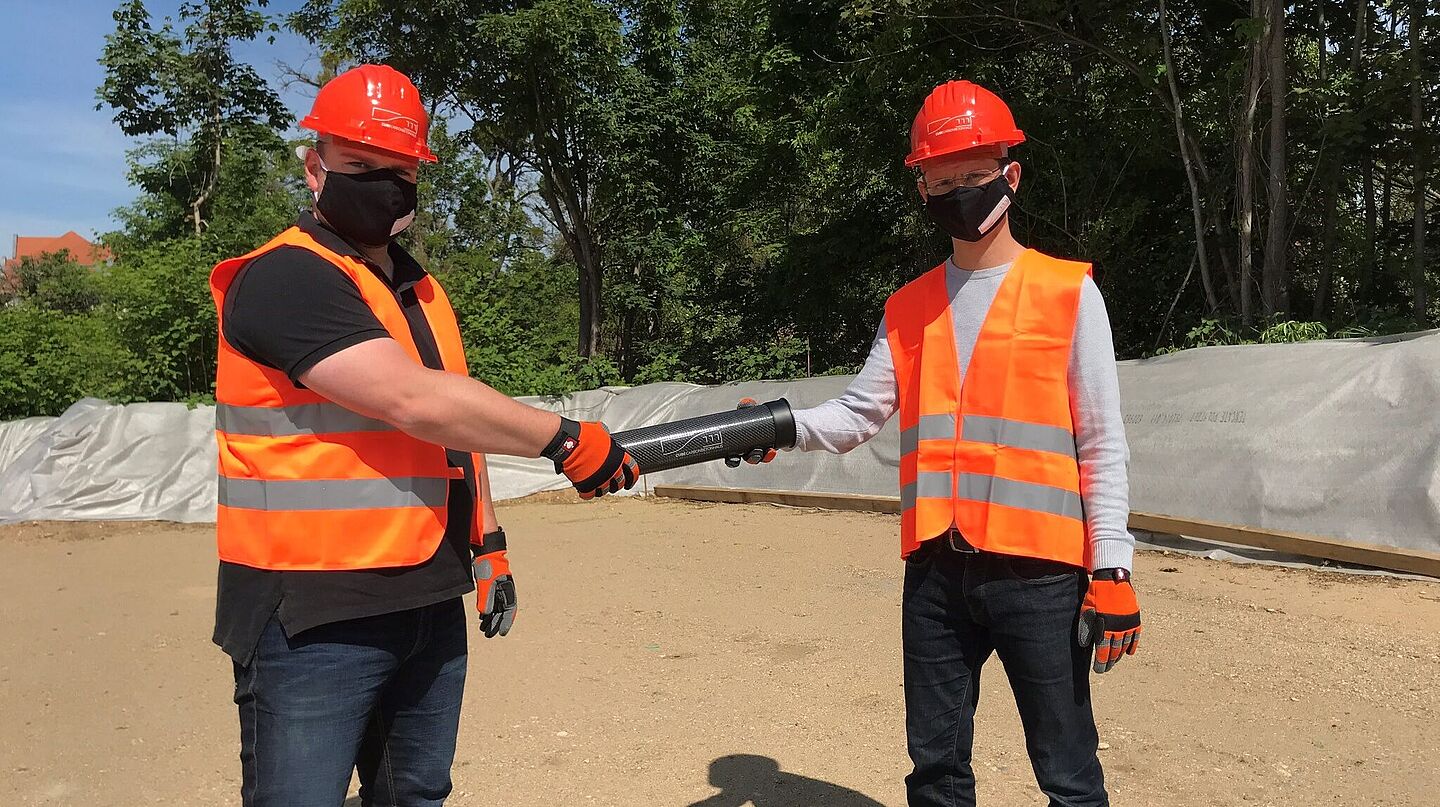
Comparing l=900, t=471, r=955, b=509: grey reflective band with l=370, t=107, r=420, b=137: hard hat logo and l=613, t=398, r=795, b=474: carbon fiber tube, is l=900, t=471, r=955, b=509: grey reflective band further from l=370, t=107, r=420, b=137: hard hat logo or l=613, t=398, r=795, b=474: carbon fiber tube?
l=370, t=107, r=420, b=137: hard hat logo

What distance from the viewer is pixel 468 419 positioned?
5.94ft

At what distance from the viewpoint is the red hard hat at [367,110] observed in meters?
1.96

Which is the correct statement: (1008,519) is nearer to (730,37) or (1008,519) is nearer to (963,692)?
(963,692)

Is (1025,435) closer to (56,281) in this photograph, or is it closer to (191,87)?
(191,87)

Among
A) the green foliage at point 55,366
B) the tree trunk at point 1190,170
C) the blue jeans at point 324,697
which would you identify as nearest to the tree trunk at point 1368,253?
the tree trunk at point 1190,170

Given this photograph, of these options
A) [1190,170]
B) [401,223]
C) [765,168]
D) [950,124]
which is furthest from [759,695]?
[765,168]

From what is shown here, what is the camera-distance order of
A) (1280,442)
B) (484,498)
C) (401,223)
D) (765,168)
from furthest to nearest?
(765,168)
(1280,442)
(484,498)
(401,223)

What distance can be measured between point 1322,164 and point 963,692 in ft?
30.0

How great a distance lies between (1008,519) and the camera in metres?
2.15

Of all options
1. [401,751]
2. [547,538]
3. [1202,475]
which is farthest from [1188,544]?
[401,751]

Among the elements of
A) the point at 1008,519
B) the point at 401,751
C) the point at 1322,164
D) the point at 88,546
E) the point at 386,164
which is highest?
the point at 1322,164

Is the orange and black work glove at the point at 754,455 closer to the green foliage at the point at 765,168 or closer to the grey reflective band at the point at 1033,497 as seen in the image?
the grey reflective band at the point at 1033,497

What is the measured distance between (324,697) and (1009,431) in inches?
61.9

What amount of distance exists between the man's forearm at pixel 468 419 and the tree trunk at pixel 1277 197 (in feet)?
30.5
